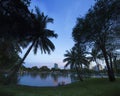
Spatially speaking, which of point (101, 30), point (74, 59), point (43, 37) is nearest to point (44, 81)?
point (74, 59)

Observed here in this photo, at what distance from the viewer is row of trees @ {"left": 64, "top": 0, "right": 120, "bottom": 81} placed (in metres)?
21.2

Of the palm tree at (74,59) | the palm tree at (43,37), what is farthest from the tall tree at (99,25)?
the palm tree at (74,59)

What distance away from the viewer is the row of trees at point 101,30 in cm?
2116

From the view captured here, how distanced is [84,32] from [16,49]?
1662 cm

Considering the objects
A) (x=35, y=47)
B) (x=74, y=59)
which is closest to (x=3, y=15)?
(x=35, y=47)

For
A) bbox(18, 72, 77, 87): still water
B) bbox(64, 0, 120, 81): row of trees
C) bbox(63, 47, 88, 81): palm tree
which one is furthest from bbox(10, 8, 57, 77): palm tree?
bbox(63, 47, 88, 81): palm tree

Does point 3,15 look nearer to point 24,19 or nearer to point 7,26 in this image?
point 7,26

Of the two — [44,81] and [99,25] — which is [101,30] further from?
[44,81]

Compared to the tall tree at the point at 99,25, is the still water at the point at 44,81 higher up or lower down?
lower down

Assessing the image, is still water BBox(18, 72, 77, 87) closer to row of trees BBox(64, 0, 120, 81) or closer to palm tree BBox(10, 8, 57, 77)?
palm tree BBox(10, 8, 57, 77)

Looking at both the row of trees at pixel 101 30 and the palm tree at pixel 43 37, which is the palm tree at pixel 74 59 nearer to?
the palm tree at pixel 43 37

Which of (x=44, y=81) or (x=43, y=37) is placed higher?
(x=43, y=37)

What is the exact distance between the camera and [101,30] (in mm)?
24297

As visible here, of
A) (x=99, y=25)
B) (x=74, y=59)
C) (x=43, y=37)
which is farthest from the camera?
(x=74, y=59)
